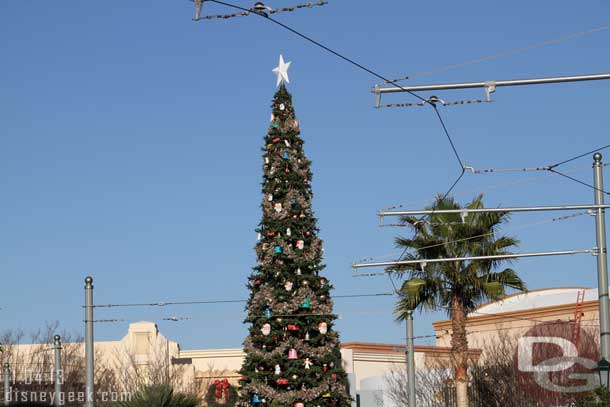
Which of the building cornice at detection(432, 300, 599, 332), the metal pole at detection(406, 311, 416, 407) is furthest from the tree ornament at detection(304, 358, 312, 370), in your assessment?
the building cornice at detection(432, 300, 599, 332)

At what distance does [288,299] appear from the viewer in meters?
32.2

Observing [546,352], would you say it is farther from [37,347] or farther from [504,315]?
[37,347]

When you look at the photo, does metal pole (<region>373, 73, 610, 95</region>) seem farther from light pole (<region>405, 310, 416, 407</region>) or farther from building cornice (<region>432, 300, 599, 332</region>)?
building cornice (<region>432, 300, 599, 332</region>)

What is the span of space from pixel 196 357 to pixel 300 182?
3802 cm

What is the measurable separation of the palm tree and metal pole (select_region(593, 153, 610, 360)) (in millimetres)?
12330

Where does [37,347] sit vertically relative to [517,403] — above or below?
above

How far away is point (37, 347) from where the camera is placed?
69.3 metres

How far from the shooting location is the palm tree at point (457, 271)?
3822cm

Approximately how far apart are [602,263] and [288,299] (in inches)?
396

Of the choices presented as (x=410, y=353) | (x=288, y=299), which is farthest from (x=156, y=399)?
(x=410, y=353)

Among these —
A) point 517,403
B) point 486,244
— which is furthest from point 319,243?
point 517,403

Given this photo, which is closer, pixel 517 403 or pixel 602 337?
pixel 602 337

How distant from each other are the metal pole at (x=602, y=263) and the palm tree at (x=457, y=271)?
1233 centimetres

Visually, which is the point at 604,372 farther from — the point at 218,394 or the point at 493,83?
the point at 218,394
